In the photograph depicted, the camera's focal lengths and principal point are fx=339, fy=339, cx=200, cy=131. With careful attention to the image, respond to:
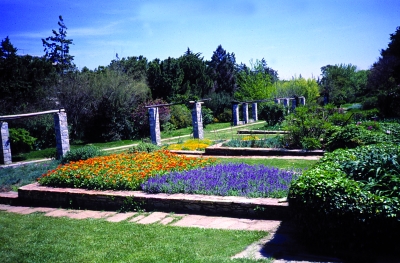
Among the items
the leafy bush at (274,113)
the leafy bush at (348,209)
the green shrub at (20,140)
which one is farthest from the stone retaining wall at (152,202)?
the leafy bush at (274,113)

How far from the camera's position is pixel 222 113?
29.4m

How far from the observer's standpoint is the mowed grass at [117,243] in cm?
401

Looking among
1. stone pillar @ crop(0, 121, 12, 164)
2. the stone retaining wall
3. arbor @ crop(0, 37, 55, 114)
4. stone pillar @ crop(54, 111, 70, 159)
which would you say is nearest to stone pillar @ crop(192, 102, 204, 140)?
stone pillar @ crop(54, 111, 70, 159)

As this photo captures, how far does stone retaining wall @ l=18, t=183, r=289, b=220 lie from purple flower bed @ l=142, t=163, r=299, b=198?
21cm

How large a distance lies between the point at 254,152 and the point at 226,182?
481cm

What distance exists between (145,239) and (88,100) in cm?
1751

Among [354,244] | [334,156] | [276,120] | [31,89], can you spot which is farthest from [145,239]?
[31,89]

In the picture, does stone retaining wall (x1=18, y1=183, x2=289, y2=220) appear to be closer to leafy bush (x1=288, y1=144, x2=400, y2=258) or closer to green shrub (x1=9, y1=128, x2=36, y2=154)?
leafy bush (x1=288, y1=144, x2=400, y2=258)

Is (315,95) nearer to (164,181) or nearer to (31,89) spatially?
(31,89)

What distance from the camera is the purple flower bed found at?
19.3ft

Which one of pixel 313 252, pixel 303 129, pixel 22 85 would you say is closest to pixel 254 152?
pixel 303 129

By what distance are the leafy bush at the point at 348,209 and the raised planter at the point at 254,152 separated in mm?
5924

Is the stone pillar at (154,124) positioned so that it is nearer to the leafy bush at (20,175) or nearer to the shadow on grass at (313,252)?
the leafy bush at (20,175)

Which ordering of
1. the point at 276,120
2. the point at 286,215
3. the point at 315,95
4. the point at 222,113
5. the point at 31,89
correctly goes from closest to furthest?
the point at 286,215 → the point at 276,120 → the point at 31,89 → the point at 222,113 → the point at 315,95
